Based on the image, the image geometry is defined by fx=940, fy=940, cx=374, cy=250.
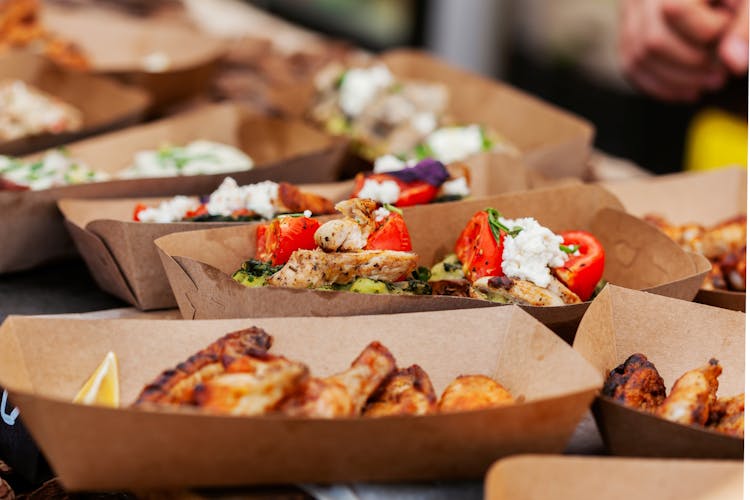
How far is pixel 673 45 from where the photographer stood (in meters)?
3.83

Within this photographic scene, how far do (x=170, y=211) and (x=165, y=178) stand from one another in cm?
25

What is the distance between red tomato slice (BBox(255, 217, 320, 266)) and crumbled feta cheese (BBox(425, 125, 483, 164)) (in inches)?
49.8

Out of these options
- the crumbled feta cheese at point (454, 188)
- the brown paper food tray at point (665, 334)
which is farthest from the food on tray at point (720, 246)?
the crumbled feta cheese at point (454, 188)

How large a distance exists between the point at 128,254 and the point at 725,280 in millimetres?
1539

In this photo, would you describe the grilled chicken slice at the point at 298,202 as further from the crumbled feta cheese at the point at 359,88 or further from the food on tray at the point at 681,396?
the crumbled feta cheese at the point at 359,88

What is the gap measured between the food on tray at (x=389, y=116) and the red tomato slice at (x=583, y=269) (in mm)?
1134

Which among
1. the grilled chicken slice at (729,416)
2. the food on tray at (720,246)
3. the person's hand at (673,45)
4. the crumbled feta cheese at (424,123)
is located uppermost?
the person's hand at (673,45)

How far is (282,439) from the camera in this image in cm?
144

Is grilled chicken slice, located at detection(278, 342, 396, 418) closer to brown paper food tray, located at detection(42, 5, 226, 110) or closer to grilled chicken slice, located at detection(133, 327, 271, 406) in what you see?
grilled chicken slice, located at detection(133, 327, 271, 406)

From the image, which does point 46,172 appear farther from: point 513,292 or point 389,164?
point 513,292

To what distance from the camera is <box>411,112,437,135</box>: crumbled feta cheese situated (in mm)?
3588

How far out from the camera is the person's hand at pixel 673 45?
366 cm

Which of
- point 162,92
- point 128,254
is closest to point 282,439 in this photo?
point 128,254

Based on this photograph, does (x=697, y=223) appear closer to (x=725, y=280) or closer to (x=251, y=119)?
(x=725, y=280)
